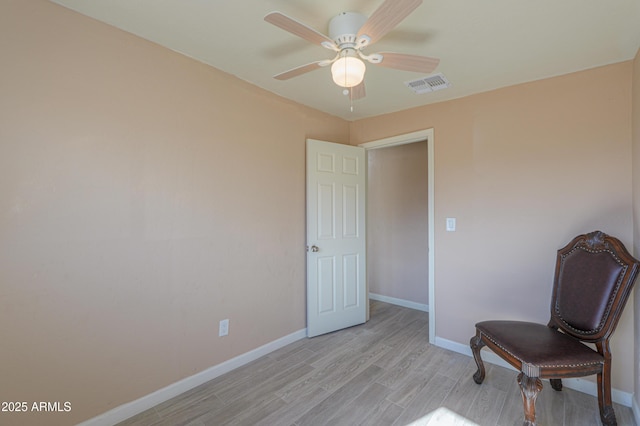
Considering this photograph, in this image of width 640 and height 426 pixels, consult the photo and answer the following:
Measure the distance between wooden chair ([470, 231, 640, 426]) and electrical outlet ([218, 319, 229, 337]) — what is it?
6.39ft

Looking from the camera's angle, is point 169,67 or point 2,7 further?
point 169,67

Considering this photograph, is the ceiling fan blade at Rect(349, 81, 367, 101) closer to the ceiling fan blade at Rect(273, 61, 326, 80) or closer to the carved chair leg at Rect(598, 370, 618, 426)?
the ceiling fan blade at Rect(273, 61, 326, 80)

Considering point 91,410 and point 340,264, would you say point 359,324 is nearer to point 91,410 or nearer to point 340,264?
point 340,264

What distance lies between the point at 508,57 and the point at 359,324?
286 centimetres

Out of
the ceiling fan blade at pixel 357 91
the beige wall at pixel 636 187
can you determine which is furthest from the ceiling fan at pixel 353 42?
the beige wall at pixel 636 187

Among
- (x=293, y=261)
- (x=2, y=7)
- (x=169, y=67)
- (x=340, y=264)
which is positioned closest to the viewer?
(x=2, y=7)

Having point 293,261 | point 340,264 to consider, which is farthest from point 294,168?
point 340,264

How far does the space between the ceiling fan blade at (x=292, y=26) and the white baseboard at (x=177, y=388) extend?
2.33 meters

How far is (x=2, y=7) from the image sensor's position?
1379 mm

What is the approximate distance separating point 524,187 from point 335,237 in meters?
1.76

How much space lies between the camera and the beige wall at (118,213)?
1.44 m

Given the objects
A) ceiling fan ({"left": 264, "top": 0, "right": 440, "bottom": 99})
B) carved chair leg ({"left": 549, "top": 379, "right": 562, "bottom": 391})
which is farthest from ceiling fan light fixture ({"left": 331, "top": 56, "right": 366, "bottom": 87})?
carved chair leg ({"left": 549, "top": 379, "right": 562, "bottom": 391})

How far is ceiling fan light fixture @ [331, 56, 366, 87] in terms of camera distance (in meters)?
1.46

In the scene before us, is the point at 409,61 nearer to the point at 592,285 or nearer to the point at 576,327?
the point at 592,285
